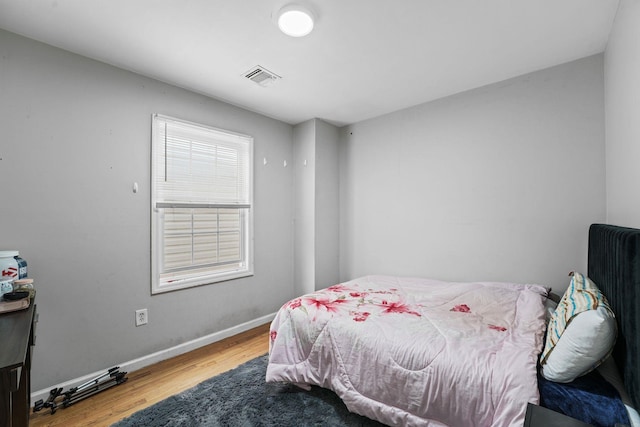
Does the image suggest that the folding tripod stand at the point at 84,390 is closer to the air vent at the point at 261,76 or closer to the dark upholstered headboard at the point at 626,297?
the air vent at the point at 261,76

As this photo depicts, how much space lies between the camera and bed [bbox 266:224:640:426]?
1.18 metres

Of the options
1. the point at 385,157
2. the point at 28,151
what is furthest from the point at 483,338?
the point at 28,151

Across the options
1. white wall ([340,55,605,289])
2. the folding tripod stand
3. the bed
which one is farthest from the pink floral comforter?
the folding tripod stand

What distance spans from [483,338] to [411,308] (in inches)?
21.9

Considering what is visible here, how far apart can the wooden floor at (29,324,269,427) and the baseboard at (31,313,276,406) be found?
0.05 metres

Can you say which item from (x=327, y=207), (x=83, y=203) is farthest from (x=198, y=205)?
(x=327, y=207)

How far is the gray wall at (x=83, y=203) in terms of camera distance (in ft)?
6.23

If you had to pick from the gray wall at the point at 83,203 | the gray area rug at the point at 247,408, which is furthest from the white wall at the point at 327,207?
the gray area rug at the point at 247,408

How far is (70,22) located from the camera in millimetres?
1791

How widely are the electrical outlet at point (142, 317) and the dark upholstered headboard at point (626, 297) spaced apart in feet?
9.79

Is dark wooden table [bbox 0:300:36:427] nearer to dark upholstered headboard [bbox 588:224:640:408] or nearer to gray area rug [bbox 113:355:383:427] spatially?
gray area rug [bbox 113:355:383:427]

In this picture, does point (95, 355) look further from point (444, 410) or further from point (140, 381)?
point (444, 410)

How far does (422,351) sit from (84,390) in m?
2.32

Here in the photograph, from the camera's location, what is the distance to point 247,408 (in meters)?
1.85
